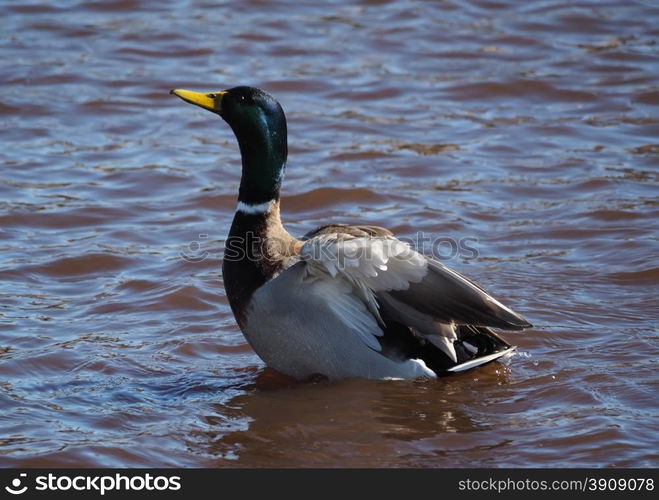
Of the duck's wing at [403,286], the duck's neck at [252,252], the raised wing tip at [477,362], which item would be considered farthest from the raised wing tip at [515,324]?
the duck's neck at [252,252]

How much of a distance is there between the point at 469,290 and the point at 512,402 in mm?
655

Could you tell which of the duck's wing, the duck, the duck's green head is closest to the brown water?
the duck

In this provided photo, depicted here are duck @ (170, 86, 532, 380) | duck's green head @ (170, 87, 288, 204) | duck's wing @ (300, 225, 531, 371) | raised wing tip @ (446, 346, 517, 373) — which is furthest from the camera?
duck's green head @ (170, 87, 288, 204)

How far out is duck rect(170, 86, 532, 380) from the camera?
5.36 m

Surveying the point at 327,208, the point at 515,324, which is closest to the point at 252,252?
the point at 515,324

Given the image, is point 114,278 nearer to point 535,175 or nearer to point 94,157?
point 94,157

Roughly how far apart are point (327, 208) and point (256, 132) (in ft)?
8.75

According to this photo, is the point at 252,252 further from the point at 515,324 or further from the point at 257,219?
the point at 515,324

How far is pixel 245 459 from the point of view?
5.02 metres

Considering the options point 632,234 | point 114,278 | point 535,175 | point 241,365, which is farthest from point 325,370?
point 535,175

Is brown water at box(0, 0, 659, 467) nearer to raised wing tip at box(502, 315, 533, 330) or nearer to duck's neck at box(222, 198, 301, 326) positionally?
raised wing tip at box(502, 315, 533, 330)

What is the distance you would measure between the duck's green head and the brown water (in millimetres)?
1033

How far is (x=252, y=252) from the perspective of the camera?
5.61m
